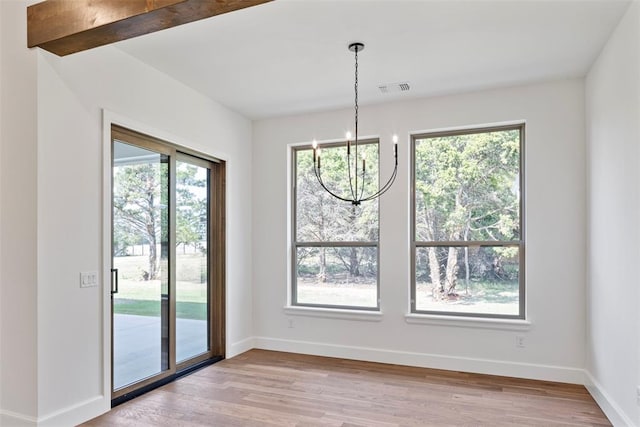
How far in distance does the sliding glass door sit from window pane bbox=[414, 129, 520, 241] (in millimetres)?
2280

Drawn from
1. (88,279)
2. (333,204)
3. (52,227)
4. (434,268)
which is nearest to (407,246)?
(434,268)

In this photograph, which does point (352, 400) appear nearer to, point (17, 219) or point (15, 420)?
point (15, 420)

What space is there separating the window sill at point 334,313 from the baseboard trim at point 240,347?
582mm

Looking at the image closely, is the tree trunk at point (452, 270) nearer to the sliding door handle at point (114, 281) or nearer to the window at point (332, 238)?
the window at point (332, 238)

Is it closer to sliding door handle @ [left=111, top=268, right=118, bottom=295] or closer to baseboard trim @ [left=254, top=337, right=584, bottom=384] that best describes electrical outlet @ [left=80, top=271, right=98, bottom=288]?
sliding door handle @ [left=111, top=268, right=118, bottom=295]

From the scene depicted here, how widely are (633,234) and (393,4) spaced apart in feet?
7.02

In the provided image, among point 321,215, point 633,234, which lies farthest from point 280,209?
point 633,234

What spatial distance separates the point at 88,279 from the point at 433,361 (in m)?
3.32

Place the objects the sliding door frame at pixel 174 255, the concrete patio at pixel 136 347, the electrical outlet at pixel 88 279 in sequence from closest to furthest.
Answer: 1. the electrical outlet at pixel 88 279
2. the sliding door frame at pixel 174 255
3. the concrete patio at pixel 136 347

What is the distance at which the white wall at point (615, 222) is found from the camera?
280 centimetres

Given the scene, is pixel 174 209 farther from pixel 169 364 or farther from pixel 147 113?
pixel 169 364

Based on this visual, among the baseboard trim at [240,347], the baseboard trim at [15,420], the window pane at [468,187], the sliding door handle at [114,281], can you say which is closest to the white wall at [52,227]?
the baseboard trim at [15,420]

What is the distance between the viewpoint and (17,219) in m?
2.97

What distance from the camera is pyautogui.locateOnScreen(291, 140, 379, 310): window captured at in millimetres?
4941
